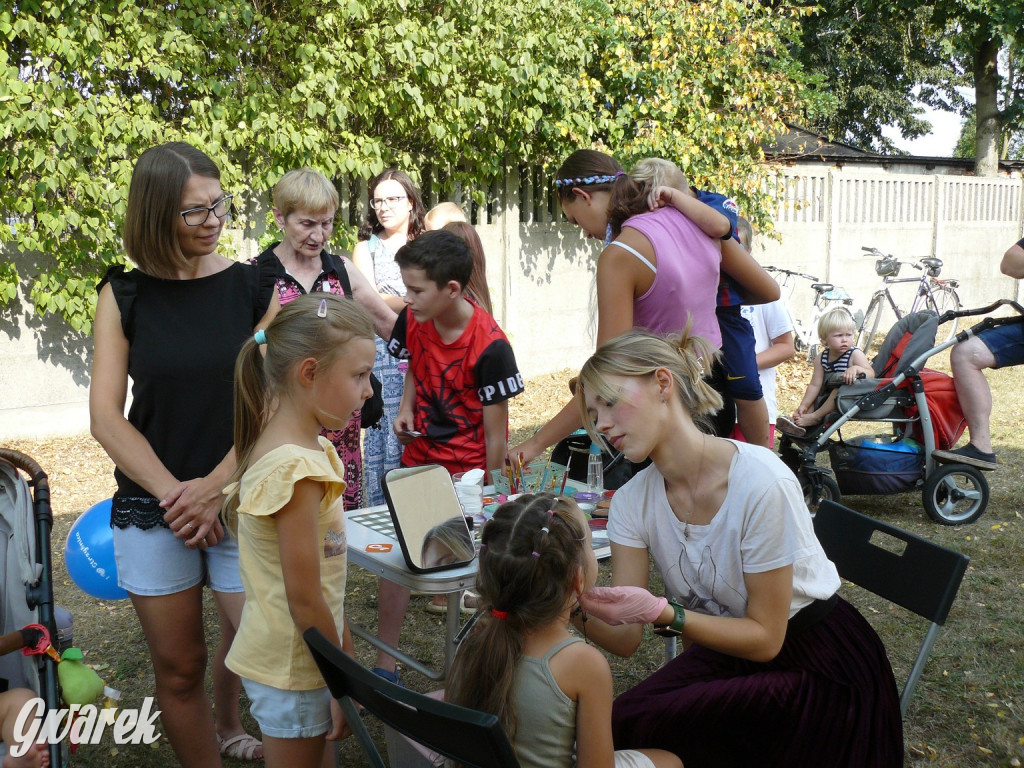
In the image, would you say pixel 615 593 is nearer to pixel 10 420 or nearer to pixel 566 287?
pixel 10 420

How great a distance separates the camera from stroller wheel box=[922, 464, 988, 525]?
5.14m

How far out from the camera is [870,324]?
1084 cm

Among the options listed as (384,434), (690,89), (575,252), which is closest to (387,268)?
(384,434)

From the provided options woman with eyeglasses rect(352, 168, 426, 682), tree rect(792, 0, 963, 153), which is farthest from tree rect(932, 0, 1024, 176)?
woman with eyeglasses rect(352, 168, 426, 682)

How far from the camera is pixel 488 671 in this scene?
180cm

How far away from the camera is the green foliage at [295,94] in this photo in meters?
5.99

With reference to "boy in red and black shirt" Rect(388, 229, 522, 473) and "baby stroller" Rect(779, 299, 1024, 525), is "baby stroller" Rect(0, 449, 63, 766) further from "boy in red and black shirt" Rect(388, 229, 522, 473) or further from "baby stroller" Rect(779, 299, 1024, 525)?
"baby stroller" Rect(779, 299, 1024, 525)

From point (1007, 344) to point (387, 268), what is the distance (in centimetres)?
348

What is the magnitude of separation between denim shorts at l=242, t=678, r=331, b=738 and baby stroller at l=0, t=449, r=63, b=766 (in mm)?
459

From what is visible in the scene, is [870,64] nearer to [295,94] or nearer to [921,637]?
[295,94]

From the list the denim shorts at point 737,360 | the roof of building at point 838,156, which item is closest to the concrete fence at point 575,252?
the roof of building at point 838,156

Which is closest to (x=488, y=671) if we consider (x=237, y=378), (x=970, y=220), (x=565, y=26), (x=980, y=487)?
(x=237, y=378)

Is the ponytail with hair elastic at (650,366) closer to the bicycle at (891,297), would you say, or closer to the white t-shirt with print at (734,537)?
the white t-shirt with print at (734,537)

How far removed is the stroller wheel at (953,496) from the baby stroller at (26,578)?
14.7 feet
